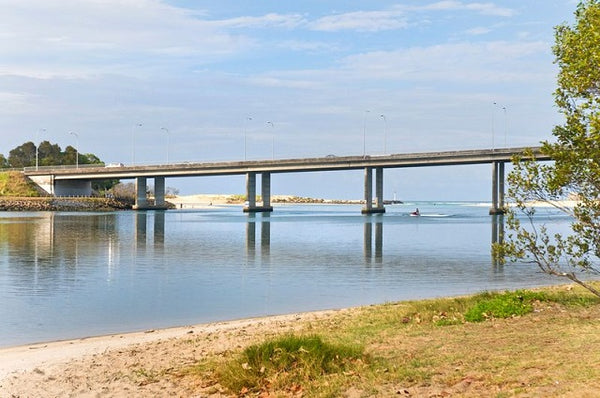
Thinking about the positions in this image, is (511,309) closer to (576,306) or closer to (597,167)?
(576,306)

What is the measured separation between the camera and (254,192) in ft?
479

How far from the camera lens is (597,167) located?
14211 mm

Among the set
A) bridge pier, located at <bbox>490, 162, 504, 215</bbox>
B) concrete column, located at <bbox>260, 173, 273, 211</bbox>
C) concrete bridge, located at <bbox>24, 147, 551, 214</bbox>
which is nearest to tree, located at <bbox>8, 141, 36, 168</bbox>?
concrete bridge, located at <bbox>24, 147, 551, 214</bbox>

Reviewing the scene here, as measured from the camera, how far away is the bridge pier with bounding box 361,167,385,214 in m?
137

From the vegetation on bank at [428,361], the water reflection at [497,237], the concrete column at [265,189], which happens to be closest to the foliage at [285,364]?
the vegetation on bank at [428,361]

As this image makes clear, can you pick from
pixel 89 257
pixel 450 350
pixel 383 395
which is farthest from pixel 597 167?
pixel 89 257

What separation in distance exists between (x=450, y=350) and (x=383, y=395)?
2.97m

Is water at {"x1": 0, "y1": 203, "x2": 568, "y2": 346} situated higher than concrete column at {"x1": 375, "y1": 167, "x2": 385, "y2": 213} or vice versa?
concrete column at {"x1": 375, "y1": 167, "x2": 385, "y2": 213}

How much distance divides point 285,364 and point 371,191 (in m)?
128

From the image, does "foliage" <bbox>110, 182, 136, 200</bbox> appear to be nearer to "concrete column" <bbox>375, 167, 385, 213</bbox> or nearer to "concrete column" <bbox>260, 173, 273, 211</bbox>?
"concrete column" <bbox>260, 173, 273, 211</bbox>

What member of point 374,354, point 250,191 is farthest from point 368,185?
point 374,354

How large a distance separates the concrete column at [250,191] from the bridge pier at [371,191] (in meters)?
24.7

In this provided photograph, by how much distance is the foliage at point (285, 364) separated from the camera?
1091cm

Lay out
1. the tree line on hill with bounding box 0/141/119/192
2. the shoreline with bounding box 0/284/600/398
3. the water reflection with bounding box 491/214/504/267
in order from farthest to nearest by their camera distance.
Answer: the tree line on hill with bounding box 0/141/119/192 → the water reflection with bounding box 491/214/504/267 → the shoreline with bounding box 0/284/600/398
